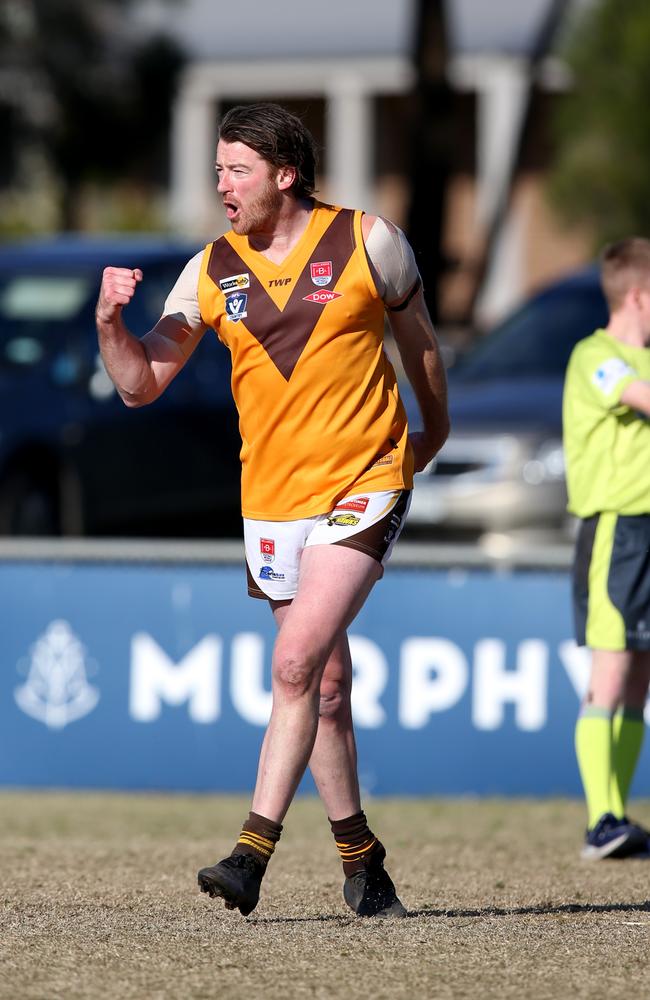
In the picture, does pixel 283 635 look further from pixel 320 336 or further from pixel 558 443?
pixel 558 443

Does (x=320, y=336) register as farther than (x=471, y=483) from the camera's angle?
No

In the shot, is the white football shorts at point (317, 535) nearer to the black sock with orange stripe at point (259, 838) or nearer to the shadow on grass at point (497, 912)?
the black sock with orange stripe at point (259, 838)

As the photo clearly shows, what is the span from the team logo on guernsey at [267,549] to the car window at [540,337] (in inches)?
250

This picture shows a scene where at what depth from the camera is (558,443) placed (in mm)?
10391

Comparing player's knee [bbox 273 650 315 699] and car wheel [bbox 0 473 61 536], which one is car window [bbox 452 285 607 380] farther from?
player's knee [bbox 273 650 315 699]

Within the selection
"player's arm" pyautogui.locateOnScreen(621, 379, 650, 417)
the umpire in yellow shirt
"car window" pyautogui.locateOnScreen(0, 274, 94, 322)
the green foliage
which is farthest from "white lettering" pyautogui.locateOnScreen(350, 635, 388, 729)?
the green foliage

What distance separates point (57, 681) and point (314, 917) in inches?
144

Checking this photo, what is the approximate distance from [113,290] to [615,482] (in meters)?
2.17

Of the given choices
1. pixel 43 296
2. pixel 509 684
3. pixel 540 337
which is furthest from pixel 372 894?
pixel 43 296

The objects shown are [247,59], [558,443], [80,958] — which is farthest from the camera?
[247,59]

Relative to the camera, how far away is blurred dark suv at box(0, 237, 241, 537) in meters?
11.3

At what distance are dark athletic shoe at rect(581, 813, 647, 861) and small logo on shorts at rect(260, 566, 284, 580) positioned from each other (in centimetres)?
194

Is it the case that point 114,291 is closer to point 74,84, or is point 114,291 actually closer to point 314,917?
point 314,917

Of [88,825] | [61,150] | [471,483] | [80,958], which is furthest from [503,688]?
[61,150]
